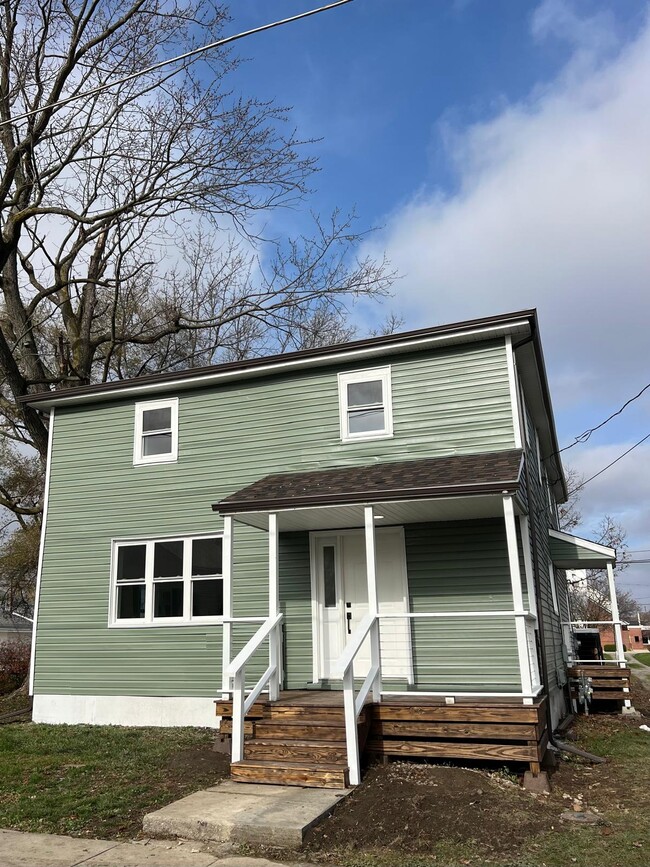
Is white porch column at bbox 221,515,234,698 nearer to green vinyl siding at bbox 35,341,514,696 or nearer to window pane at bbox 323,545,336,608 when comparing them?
green vinyl siding at bbox 35,341,514,696

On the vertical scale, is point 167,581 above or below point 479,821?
above

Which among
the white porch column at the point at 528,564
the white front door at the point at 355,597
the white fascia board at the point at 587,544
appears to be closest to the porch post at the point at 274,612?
the white front door at the point at 355,597

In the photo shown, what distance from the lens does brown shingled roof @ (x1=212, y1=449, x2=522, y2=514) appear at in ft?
27.6

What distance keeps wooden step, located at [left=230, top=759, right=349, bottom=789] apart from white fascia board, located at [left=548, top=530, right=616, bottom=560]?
801 centimetres

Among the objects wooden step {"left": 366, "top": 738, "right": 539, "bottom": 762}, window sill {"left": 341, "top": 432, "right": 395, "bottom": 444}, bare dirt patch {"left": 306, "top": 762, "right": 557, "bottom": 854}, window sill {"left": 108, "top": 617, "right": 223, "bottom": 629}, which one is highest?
window sill {"left": 341, "top": 432, "right": 395, "bottom": 444}

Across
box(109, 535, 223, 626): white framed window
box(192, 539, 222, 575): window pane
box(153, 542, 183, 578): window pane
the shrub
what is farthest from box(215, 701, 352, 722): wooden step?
the shrub

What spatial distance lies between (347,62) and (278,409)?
518 cm

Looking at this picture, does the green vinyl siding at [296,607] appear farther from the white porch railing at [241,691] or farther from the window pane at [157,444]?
the window pane at [157,444]

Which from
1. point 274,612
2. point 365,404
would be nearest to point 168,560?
point 274,612

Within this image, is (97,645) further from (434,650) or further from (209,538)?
(434,650)

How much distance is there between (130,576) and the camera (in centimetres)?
1210

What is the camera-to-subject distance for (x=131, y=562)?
1217cm

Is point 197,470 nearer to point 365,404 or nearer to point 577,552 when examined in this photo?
point 365,404

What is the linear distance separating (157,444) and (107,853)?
24.9ft
